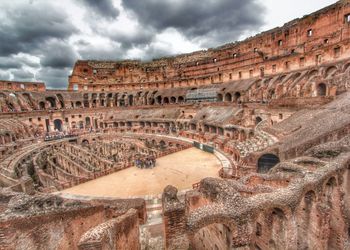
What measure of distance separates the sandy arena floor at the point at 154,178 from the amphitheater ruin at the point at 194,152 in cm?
15

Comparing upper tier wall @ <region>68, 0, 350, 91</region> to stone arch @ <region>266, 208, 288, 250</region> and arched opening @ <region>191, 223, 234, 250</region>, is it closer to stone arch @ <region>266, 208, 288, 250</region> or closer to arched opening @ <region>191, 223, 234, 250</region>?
stone arch @ <region>266, 208, 288, 250</region>

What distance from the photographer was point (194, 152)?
72.2ft

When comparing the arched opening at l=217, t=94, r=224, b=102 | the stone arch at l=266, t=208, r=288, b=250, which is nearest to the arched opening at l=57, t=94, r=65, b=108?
the arched opening at l=217, t=94, r=224, b=102

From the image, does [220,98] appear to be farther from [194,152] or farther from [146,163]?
[146,163]

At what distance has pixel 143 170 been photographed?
17.5 m

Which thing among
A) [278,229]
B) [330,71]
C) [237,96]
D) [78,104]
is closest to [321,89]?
[330,71]

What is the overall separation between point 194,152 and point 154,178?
7655 mm

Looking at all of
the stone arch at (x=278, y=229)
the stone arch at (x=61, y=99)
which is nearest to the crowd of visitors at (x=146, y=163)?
the stone arch at (x=278, y=229)

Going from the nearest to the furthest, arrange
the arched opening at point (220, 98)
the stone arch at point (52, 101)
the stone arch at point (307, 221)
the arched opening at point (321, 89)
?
the stone arch at point (307, 221) < the arched opening at point (321, 89) < the arched opening at point (220, 98) < the stone arch at point (52, 101)

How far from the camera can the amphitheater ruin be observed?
640cm

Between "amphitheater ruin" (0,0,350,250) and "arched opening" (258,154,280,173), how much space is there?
139 mm

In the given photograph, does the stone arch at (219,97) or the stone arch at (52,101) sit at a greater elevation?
the stone arch at (52,101)

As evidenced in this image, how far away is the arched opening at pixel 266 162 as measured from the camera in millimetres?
14070

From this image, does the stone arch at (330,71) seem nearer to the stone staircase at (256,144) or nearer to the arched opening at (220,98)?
the stone staircase at (256,144)
